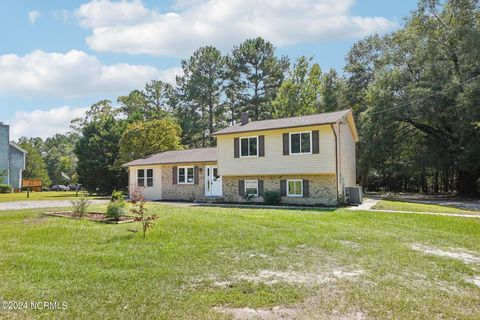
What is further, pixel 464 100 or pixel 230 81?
pixel 230 81

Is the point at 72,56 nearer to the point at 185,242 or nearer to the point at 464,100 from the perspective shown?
the point at 185,242

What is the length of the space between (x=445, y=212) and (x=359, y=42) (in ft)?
89.5

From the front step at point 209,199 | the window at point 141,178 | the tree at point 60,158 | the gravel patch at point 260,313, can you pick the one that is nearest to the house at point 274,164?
the front step at point 209,199

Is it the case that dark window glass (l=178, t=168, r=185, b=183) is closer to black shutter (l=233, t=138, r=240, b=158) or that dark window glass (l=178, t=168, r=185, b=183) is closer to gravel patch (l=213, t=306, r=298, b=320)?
black shutter (l=233, t=138, r=240, b=158)

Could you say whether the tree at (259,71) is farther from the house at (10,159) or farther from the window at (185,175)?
the house at (10,159)

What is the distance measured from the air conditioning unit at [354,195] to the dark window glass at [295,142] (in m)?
3.73

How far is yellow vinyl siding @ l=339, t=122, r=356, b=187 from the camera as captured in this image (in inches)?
773

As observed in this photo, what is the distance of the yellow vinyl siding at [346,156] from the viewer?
773 inches

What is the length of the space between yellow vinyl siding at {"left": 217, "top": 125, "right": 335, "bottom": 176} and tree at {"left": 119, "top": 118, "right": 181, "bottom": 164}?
40.6ft

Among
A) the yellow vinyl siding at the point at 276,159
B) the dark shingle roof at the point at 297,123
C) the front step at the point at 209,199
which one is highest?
the dark shingle roof at the point at 297,123

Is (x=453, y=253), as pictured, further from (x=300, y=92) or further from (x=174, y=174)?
(x=300, y=92)

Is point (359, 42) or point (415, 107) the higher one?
point (359, 42)

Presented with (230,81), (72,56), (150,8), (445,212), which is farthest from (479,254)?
(230,81)

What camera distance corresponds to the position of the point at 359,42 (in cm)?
3794
